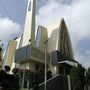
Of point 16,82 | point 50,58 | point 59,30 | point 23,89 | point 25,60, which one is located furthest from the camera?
point 59,30

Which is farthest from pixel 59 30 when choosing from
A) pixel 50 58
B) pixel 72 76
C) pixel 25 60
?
pixel 72 76

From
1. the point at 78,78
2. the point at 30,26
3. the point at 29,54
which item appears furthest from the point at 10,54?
the point at 78,78

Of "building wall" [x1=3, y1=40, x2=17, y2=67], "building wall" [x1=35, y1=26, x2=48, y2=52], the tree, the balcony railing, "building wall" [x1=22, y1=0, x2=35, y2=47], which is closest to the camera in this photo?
the tree

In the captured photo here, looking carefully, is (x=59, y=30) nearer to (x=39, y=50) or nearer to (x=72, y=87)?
(x=39, y=50)

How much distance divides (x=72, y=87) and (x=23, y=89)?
7.43 m

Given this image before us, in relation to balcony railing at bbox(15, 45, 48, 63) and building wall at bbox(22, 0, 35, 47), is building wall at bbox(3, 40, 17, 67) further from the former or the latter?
balcony railing at bbox(15, 45, 48, 63)

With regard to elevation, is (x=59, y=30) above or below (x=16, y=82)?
above

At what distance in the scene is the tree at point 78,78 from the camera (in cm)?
3597

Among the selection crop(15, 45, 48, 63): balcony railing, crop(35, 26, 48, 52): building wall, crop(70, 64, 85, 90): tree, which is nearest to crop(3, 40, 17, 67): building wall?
crop(35, 26, 48, 52): building wall

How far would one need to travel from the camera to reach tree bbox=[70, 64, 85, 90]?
118ft

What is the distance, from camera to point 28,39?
153 feet

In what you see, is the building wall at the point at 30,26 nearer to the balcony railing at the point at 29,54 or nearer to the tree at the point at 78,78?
the balcony railing at the point at 29,54

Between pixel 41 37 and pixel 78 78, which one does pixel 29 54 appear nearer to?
pixel 41 37

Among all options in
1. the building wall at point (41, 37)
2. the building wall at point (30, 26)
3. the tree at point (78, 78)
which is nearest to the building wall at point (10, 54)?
the building wall at point (41, 37)
